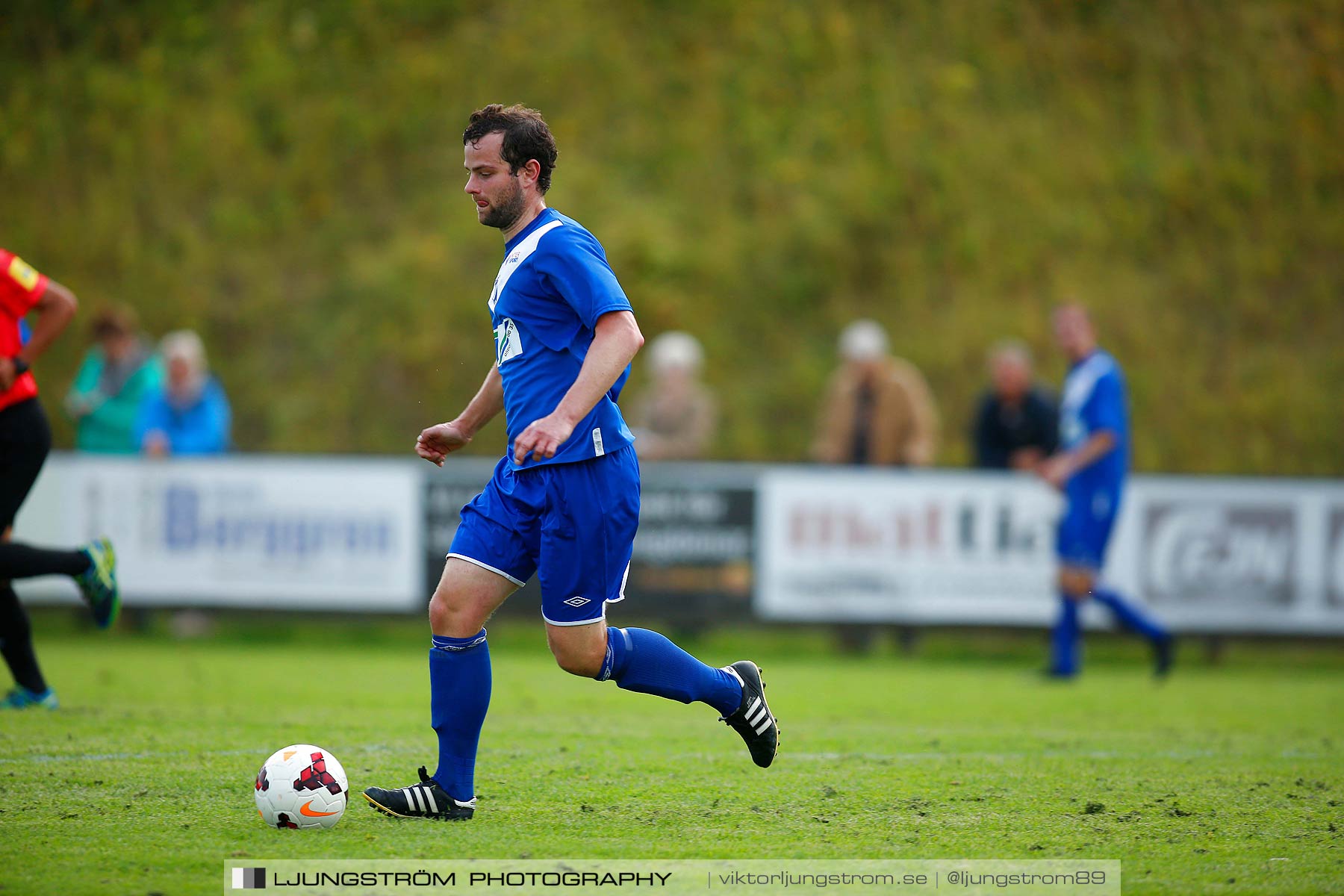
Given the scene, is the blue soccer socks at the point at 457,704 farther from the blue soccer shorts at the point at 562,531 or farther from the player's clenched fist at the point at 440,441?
the player's clenched fist at the point at 440,441

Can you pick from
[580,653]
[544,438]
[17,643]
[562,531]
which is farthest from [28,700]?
[544,438]

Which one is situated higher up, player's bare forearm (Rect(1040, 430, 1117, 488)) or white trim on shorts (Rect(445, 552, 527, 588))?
player's bare forearm (Rect(1040, 430, 1117, 488))

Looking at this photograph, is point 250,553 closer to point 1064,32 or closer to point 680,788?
point 680,788

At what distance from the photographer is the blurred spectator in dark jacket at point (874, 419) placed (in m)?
13.1

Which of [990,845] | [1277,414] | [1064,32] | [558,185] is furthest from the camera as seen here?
[1064,32]

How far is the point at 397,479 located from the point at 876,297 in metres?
7.49

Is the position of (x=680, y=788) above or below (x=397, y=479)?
below

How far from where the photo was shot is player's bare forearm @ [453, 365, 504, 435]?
5.39 meters

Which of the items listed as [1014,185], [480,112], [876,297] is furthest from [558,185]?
[480,112]

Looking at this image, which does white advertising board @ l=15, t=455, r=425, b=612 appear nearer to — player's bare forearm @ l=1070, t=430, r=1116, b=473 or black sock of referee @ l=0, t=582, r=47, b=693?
black sock of referee @ l=0, t=582, r=47, b=693

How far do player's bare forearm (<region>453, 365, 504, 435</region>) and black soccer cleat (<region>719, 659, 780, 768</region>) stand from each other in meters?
1.33

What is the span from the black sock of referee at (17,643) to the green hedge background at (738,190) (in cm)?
906

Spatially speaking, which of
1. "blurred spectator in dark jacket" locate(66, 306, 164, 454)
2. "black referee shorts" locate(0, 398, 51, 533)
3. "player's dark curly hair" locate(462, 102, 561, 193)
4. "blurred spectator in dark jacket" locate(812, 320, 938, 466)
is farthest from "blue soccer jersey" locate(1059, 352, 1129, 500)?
"blurred spectator in dark jacket" locate(66, 306, 164, 454)

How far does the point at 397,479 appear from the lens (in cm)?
1223
